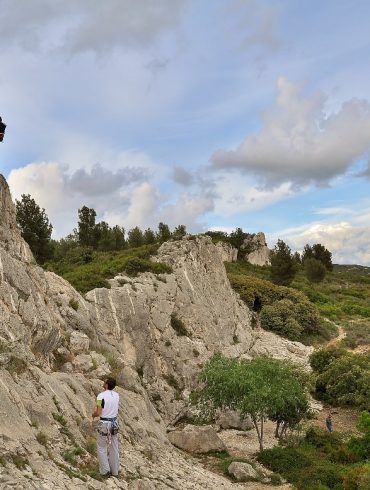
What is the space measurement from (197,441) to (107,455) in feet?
53.3

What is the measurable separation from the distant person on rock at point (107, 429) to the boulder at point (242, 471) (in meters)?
12.4

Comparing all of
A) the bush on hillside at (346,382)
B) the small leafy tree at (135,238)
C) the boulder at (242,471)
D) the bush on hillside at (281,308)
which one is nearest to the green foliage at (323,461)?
the boulder at (242,471)

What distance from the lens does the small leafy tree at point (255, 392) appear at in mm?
28538

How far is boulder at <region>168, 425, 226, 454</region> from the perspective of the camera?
1133 inches

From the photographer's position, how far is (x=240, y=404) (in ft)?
95.6

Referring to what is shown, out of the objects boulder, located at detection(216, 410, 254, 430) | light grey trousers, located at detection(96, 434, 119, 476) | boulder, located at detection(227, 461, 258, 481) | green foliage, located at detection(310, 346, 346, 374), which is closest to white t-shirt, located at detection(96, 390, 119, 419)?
light grey trousers, located at detection(96, 434, 119, 476)

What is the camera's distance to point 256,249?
135750 mm

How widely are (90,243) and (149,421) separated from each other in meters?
79.7

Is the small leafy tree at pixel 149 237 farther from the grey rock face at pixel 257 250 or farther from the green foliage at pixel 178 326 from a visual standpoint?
the green foliage at pixel 178 326

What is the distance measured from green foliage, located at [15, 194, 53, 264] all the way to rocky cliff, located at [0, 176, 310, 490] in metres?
16.3

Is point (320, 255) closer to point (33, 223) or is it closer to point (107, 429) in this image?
point (33, 223)

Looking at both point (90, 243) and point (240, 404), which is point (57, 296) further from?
point (90, 243)

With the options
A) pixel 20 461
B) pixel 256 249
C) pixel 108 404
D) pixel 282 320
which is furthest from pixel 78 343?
pixel 256 249

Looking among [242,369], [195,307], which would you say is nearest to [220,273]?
[195,307]
